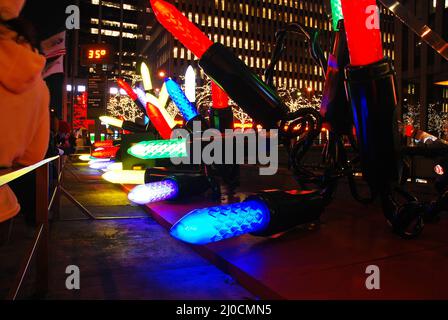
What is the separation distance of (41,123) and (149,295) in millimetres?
1874

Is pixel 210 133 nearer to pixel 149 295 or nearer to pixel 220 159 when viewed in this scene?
pixel 220 159

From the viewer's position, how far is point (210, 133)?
23.1ft

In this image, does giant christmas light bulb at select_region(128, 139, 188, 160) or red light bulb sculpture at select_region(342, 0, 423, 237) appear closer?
→ red light bulb sculpture at select_region(342, 0, 423, 237)

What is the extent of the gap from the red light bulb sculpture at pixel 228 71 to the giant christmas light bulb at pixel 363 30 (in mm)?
1261

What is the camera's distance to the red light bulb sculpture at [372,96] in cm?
394

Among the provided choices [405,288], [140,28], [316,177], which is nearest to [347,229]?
[316,177]

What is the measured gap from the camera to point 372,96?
4125mm

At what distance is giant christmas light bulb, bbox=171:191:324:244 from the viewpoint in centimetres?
388

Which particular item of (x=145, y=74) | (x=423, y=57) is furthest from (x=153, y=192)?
(x=423, y=57)

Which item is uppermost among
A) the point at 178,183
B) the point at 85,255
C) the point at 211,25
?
the point at 211,25

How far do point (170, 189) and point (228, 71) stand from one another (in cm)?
270

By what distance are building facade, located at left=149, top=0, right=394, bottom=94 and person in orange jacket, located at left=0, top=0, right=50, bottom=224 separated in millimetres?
87247

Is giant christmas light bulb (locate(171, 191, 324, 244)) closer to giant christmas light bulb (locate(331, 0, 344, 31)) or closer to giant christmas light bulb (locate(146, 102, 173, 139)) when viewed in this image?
giant christmas light bulb (locate(331, 0, 344, 31))

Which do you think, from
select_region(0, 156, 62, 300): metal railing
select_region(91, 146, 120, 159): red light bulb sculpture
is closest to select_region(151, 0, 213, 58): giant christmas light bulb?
select_region(0, 156, 62, 300): metal railing
